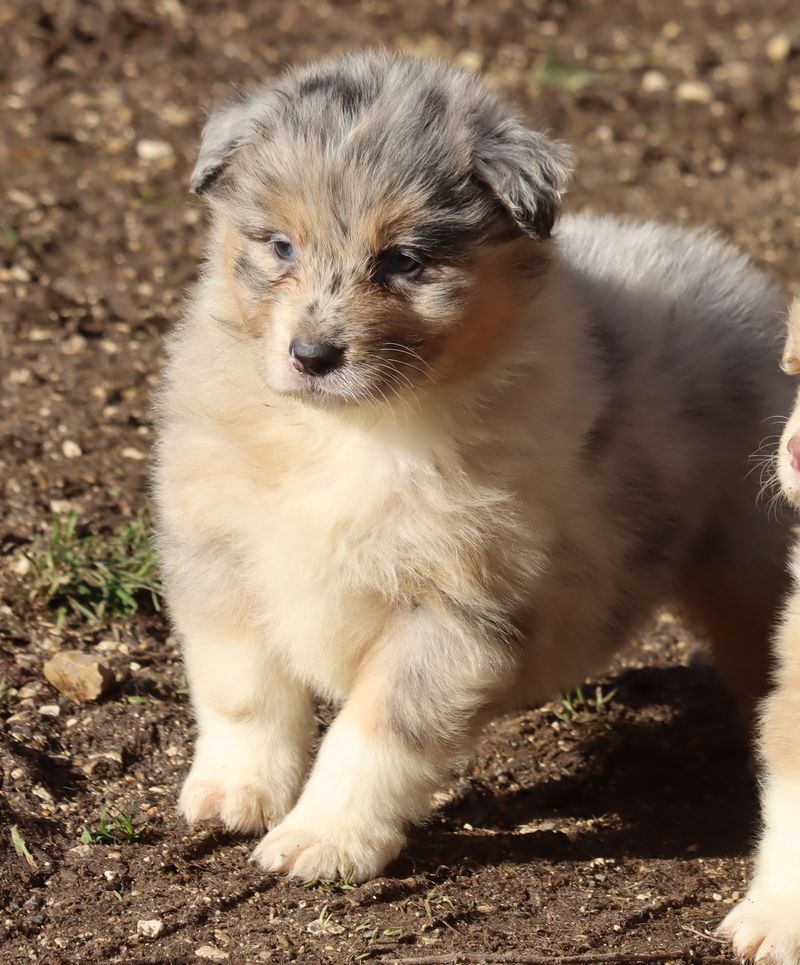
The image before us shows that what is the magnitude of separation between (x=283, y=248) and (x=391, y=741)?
1293 millimetres

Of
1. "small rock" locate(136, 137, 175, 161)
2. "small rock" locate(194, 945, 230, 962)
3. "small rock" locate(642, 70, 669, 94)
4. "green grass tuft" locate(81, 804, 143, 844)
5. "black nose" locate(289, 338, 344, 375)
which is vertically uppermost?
"small rock" locate(642, 70, 669, 94)

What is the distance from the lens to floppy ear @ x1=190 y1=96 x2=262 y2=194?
382 cm

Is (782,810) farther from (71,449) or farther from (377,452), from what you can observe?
(71,449)

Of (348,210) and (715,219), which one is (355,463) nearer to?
(348,210)

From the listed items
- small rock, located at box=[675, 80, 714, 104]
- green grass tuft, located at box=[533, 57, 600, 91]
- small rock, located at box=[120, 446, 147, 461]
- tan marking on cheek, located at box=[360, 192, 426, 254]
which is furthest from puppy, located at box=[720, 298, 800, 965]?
small rock, located at box=[675, 80, 714, 104]

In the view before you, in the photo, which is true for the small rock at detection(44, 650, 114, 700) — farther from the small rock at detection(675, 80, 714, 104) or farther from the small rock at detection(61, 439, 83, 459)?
the small rock at detection(675, 80, 714, 104)

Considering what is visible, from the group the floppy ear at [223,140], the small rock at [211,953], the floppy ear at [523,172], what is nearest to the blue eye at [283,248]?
the floppy ear at [223,140]

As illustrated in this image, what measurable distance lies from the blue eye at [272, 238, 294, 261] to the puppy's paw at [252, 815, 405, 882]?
149 cm

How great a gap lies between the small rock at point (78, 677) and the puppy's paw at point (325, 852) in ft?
2.85

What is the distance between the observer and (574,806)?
14.9ft

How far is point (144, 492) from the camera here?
5.41 m

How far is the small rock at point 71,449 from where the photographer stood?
216 inches

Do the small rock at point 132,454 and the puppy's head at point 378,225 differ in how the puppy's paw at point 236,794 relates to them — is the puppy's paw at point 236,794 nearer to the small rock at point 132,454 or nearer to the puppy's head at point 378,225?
the puppy's head at point 378,225

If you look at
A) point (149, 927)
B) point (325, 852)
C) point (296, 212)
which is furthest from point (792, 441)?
point (149, 927)
